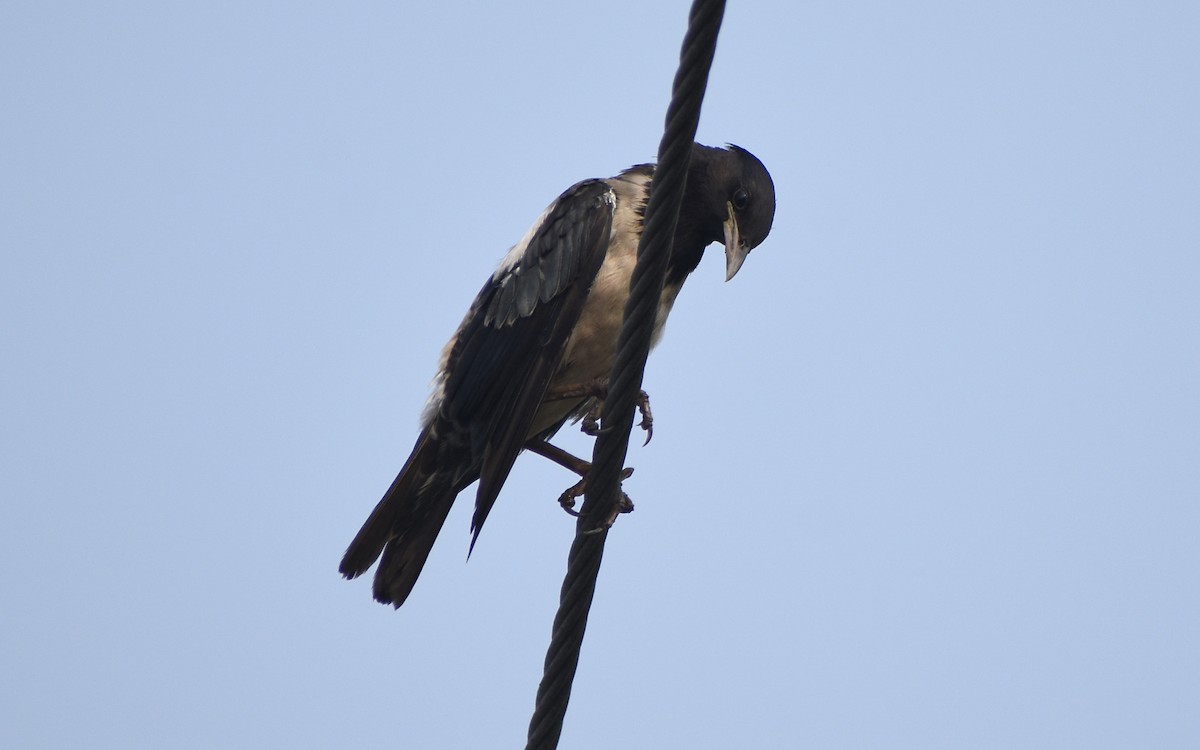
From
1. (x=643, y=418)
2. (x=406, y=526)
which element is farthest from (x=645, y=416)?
(x=406, y=526)

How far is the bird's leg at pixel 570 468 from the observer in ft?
15.3

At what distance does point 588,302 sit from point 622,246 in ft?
0.97

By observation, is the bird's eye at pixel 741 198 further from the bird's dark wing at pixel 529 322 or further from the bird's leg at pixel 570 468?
the bird's leg at pixel 570 468

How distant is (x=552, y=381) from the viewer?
5105mm

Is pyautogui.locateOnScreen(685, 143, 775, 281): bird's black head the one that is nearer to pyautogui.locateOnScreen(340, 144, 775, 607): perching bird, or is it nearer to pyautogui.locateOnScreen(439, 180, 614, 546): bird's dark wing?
pyautogui.locateOnScreen(340, 144, 775, 607): perching bird

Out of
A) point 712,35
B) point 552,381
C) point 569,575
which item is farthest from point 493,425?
point 712,35

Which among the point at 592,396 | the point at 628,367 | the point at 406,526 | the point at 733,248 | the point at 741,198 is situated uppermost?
the point at 741,198

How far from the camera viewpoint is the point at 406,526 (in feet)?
Result: 17.2

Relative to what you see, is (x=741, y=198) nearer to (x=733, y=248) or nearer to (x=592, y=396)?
→ (x=733, y=248)

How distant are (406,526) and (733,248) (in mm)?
1851

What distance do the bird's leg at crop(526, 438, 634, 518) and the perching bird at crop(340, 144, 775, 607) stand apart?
0.05 feet

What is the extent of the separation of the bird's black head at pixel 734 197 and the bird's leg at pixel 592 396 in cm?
84

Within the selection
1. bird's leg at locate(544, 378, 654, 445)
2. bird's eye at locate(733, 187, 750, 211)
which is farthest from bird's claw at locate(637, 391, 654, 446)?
bird's eye at locate(733, 187, 750, 211)

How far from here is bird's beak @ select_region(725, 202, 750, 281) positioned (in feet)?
17.3
